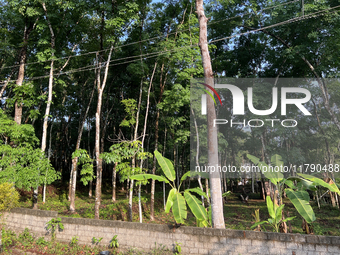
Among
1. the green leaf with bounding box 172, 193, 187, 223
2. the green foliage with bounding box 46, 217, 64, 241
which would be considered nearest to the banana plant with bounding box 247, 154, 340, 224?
the green leaf with bounding box 172, 193, 187, 223

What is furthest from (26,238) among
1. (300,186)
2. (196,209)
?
(300,186)

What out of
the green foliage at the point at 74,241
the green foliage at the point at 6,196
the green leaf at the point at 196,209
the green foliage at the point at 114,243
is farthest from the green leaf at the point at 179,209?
the green foliage at the point at 6,196

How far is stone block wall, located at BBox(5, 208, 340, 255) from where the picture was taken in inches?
205

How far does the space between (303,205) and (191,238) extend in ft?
9.33

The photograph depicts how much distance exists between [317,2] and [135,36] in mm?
9508

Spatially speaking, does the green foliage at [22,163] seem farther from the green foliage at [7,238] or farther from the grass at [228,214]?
the grass at [228,214]

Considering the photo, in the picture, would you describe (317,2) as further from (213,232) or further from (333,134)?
(213,232)

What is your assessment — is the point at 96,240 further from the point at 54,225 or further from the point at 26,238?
the point at 26,238

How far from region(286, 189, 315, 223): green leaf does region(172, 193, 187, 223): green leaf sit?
8.82 feet

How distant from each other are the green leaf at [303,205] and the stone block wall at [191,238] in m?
0.47

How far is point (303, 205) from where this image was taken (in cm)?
574

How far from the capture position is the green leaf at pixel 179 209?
Answer: 6.05 m

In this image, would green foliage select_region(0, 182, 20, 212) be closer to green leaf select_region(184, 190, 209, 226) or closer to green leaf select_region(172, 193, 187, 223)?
green leaf select_region(172, 193, 187, 223)

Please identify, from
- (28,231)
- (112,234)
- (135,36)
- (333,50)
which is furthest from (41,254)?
(333,50)
